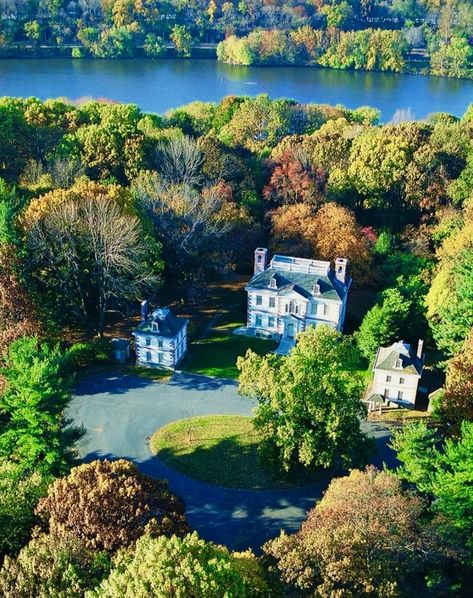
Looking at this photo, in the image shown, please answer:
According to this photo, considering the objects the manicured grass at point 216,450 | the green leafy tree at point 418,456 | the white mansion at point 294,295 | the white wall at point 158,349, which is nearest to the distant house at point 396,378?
the white mansion at point 294,295

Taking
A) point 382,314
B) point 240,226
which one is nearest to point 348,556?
point 382,314

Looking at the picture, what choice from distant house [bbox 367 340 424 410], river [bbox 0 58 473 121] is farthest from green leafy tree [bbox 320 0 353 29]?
distant house [bbox 367 340 424 410]

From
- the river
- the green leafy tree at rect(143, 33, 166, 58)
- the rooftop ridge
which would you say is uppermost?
the green leafy tree at rect(143, 33, 166, 58)

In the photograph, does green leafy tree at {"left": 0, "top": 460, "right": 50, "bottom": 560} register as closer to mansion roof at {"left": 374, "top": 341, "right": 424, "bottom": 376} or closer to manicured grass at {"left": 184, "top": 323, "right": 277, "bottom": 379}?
manicured grass at {"left": 184, "top": 323, "right": 277, "bottom": 379}

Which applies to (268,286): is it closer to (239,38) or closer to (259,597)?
(259,597)

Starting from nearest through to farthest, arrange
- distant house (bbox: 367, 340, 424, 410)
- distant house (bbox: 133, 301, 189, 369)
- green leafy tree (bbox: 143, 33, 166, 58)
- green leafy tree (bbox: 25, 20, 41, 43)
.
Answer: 1. distant house (bbox: 367, 340, 424, 410)
2. distant house (bbox: 133, 301, 189, 369)
3. green leafy tree (bbox: 25, 20, 41, 43)
4. green leafy tree (bbox: 143, 33, 166, 58)

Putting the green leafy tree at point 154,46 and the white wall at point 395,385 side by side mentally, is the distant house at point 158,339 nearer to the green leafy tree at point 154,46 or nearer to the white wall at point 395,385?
the white wall at point 395,385
